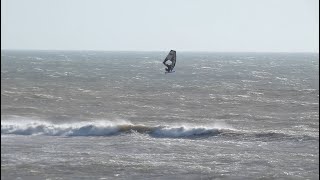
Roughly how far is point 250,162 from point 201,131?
36.8ft

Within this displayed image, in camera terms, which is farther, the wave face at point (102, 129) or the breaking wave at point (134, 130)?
the breaking wave at point (134, 130)

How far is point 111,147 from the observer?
2738 centimetres

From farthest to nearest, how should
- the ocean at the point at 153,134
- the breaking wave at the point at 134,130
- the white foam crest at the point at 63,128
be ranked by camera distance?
1. the breaking wave at the point at 134,130
2. the white foam crest at the point at 63,128
3. the ocean at the point at 153,134

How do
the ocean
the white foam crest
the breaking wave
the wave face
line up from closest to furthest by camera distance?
the ocean
the white foam crest
the wave face
the breaking wave

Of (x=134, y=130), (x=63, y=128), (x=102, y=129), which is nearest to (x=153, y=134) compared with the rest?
(x=134, y=130)

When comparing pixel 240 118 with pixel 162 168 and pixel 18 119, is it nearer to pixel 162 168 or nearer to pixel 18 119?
pixel 18 119

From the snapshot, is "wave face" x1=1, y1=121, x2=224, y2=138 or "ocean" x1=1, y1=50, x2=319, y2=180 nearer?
"ocean" x1=1, y1=50, x2=319, y2=180

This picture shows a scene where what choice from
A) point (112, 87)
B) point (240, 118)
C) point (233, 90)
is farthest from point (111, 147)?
point (233, 90)

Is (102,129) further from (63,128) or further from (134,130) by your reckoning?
(63,128)

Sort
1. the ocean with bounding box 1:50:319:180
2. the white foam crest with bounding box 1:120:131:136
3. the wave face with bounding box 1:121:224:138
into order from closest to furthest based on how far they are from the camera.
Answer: the ocean with bounding box 1:50:319:180
the white foam crest with bounding box 1:120:131:136
the wave face with bounding box 1:121:224:138

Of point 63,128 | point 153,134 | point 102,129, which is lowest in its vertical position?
point 153,134

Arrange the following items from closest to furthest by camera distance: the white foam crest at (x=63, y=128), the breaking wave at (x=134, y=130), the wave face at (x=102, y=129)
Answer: the white foam crest at (x=63, y=128) < the wave face at (x=102, y=129) < the breaking wave at (x=134, y=130)

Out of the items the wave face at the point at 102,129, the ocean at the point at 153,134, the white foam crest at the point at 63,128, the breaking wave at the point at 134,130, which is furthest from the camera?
the breaking wave at the point at 134,130

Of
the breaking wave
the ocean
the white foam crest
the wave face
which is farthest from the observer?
the breaking wave
